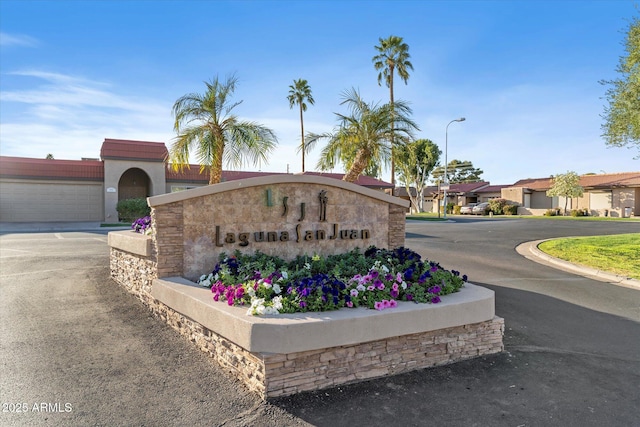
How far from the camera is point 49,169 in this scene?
26281 mm

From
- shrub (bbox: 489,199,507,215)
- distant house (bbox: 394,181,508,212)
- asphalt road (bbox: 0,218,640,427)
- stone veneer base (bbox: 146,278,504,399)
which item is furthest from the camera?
distant house (bbox: 394,181,508,212)

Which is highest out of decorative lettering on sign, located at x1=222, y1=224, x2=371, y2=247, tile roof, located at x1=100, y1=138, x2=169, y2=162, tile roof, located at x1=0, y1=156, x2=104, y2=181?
tile roof, located at x1=100, y1=138, x2=169, y2=162

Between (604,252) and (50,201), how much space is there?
30.8 metres

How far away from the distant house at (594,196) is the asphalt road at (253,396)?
39.5 meters

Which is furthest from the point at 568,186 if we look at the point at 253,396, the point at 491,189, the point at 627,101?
the point at 253,396

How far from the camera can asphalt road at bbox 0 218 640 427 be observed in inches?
146

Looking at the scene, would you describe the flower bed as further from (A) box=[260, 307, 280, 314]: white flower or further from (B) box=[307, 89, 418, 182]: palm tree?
(B) box=[307, 89, 418, 182]: palm tree

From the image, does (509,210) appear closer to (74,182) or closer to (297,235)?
(74,182)

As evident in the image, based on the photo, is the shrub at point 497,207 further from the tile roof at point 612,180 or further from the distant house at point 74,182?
the distant house at point 74,182

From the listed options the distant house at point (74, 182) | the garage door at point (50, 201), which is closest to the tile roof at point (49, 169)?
the distant house at point (74, 182)

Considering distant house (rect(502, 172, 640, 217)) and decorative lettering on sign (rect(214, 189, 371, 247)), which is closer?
decorative lettering on sign (rect(214, 189, 371, 247))

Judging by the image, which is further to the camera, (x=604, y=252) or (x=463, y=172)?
(x=463, y=172)

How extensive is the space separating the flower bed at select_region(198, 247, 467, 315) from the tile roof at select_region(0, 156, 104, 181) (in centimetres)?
2490

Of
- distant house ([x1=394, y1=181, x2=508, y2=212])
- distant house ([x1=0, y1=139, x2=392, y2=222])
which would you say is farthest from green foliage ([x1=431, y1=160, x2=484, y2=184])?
distant house ([x1=0, y1=139, x2=392, y2=222])
